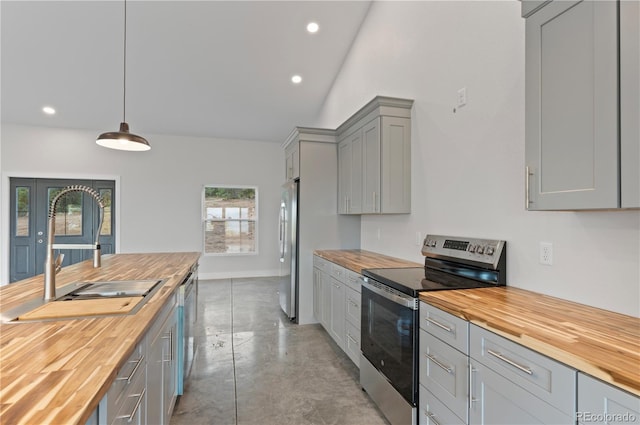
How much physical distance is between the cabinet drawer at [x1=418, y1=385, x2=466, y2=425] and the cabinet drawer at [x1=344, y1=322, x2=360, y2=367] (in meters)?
0.96

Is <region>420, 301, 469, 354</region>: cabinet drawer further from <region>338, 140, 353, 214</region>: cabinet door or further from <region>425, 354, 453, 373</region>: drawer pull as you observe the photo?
<region>338, 140, 353, 214</region>: cabinet door

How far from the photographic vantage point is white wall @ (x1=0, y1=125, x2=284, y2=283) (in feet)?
19.0

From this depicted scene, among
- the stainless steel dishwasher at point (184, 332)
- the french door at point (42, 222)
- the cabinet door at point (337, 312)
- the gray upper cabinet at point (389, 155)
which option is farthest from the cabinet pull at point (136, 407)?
the french door at point (42, 222)

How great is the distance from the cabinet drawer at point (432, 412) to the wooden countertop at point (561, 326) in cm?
49

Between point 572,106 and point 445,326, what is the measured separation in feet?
3.70

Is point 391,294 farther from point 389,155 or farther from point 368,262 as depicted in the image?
point 389,155

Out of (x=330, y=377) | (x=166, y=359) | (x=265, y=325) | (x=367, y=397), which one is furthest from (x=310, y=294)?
(x=166, y=359)

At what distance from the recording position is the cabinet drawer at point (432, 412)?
1.58 meters

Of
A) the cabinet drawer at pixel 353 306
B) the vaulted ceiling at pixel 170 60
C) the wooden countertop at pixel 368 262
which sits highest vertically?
the vaulted ceiling at pixel 170 60

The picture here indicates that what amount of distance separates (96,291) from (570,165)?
8.33 ft

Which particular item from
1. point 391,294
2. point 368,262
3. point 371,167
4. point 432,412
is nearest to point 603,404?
point 432,412

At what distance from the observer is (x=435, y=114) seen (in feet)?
9.25

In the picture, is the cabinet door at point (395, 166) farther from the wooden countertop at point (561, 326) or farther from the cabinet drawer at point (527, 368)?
the cabinet drawer at point (527, 368)

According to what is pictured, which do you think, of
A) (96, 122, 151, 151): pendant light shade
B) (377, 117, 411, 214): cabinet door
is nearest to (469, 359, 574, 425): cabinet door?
(377, 117, 411, 214): cabinet door
